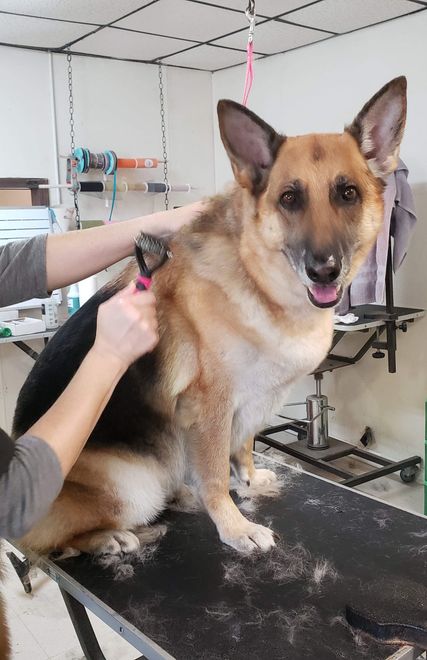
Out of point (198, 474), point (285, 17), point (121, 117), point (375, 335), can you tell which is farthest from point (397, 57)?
point (198, 474)

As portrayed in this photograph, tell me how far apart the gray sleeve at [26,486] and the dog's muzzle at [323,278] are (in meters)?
0.54

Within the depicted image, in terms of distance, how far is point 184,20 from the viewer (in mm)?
2863

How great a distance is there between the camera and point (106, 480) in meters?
1.29

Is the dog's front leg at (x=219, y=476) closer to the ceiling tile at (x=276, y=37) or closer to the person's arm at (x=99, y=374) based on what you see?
the person's arm at (x=99, y=374)

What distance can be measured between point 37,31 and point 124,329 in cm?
256

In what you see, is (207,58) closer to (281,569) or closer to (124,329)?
(124,329)

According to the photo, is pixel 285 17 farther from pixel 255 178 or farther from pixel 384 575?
pixel 384 575

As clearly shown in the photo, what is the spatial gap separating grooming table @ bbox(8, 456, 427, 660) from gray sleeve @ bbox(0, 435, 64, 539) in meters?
0.30

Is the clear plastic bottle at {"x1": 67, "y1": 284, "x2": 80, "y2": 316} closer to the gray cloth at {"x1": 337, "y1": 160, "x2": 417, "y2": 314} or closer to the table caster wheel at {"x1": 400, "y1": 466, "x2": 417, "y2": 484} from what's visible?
the gray cloth at {"x1": 337, "y1": 160, "x2": 417, "y2": 314}

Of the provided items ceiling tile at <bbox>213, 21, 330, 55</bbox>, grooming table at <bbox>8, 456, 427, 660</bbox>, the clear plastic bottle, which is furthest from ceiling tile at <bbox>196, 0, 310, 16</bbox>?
grooming table at <bbox>8, 456, 427, 660</bbox>

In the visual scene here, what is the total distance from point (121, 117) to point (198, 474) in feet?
9.65

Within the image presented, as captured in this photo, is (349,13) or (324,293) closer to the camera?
(324,293)

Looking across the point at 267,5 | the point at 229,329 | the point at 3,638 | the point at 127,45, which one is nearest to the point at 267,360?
the point at 229,329

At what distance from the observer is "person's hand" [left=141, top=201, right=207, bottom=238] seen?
4.51 ft
